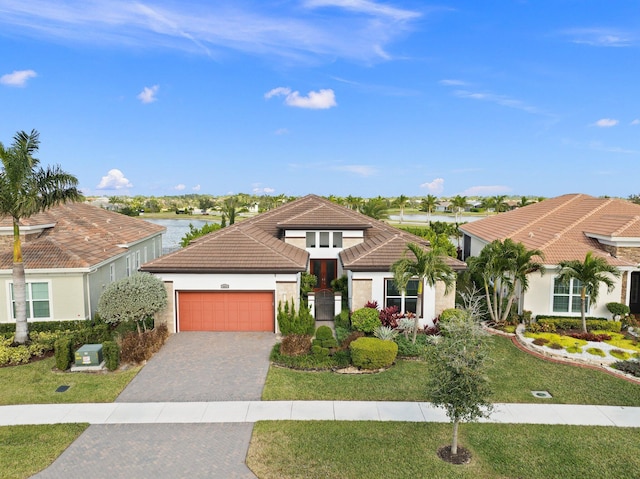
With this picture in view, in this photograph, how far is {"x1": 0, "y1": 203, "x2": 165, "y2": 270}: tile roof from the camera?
20500mm

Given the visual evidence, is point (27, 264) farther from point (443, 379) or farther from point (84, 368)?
point (443, 379)

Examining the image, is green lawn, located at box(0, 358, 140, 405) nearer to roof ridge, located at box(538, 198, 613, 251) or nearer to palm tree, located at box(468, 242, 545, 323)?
palm tree, located at box(468, 242, 545, 323)

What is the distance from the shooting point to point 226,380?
1548cm

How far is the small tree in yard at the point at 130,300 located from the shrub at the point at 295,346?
5902 millimetres

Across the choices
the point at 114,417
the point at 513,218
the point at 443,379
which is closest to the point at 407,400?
the point at 443,379

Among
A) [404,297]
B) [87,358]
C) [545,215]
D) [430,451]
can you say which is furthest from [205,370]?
[545,215]

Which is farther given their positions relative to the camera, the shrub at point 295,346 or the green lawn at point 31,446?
the shrub at point 295,346

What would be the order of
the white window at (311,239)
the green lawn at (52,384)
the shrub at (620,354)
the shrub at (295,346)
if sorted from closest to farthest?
the green lawn at (52,384) → the shrub at (620,354) → the shrub at (295,346) → the white window at (311,239)

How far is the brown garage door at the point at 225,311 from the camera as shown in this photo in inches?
816

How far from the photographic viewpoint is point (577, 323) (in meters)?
20.7

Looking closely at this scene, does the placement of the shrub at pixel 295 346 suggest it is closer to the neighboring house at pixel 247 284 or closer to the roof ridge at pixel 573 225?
the neighboring house at pixel 247 284

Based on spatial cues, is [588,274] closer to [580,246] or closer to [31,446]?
[580,246]

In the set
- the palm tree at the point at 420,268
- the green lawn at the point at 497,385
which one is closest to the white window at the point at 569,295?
the green lawn at the point at 497,385

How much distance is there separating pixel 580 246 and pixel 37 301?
25.6m
